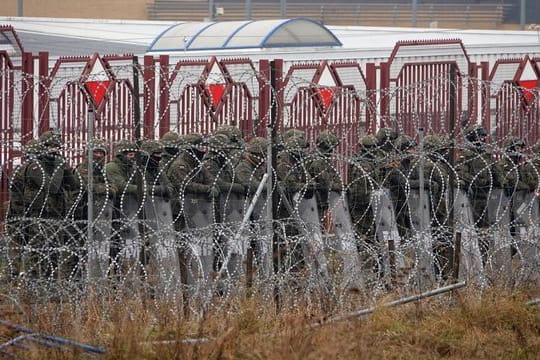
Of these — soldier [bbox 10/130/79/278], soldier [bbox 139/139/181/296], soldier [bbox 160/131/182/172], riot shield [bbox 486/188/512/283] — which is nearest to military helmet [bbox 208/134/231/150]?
soldier [bbox 160/131/182/172]

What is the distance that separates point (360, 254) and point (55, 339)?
10.5 feet

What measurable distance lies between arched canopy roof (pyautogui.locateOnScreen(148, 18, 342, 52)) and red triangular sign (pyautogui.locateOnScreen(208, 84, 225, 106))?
7796mm

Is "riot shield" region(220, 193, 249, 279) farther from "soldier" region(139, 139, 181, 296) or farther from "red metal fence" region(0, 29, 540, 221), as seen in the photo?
"red metal fence" region(0, 29, 540, 221)

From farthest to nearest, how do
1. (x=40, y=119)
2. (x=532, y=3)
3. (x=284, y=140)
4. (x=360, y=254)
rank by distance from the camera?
(x=532, y=3)
(x=40, y=119)
(x=284, y=140)
(x=360, y=254)

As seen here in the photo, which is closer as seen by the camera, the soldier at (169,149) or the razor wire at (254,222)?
the razor wire at (254,222)

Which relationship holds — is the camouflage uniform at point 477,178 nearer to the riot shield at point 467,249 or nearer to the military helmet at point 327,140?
the riot shield at point 467,249

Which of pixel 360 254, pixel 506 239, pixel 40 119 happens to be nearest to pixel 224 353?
pixel 360 254

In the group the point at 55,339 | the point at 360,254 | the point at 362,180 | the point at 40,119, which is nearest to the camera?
the point at 55,339

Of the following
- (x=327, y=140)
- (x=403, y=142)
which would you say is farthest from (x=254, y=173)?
(x=403, y=142)

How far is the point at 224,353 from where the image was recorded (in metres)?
7.18

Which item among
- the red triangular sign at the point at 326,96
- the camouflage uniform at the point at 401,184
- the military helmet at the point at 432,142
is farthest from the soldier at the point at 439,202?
the red triangular sign at the point at 326,96

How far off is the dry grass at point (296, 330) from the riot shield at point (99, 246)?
18.4 inches

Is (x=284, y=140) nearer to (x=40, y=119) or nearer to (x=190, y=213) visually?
(x=190, y=213)

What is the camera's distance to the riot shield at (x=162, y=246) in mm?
8391
